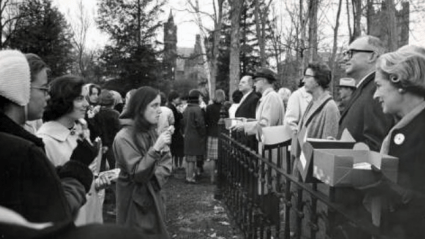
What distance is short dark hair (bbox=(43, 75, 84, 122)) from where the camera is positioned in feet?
10.1

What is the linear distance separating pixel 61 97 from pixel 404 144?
2.25 meters

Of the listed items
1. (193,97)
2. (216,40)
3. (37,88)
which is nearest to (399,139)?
(37,88)

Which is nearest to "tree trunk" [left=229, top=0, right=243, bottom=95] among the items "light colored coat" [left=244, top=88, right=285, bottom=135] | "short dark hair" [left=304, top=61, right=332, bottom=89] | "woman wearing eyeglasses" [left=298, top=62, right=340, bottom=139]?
"light colored coat" [left=244, top=88, right=285, bottom=135]

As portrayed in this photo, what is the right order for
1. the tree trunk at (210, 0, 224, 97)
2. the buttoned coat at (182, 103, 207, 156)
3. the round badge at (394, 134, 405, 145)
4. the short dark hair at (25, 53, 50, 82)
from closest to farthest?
the round badge at (394, 134, 405, 145)
the short dark hair at (25, 53, 50, 82)
the buttoned coat at (182, 103, 207, 156)
the tree trunk at (210, 0, 224, 97)

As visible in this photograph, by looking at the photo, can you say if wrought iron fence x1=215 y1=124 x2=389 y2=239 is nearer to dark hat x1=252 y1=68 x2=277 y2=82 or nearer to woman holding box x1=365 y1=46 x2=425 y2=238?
woman holding box x1=365 y1=46 x2=425 y2=238

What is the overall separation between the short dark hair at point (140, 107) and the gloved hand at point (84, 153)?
97cm

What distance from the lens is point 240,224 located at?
5.51 meters

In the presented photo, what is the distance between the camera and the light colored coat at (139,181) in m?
3.72

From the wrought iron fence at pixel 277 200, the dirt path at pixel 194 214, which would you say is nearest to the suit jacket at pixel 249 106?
the wrought iron fence at pixel 277 200

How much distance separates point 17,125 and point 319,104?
350 centimetres

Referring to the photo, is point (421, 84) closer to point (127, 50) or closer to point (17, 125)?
point (17, 125)

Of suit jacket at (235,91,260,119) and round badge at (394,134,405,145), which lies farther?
suit jacket at (235,91,260,119)

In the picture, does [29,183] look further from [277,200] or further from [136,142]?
[277,200]

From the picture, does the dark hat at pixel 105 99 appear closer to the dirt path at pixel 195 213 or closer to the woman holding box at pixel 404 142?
the dirt path at pixel 195 213
